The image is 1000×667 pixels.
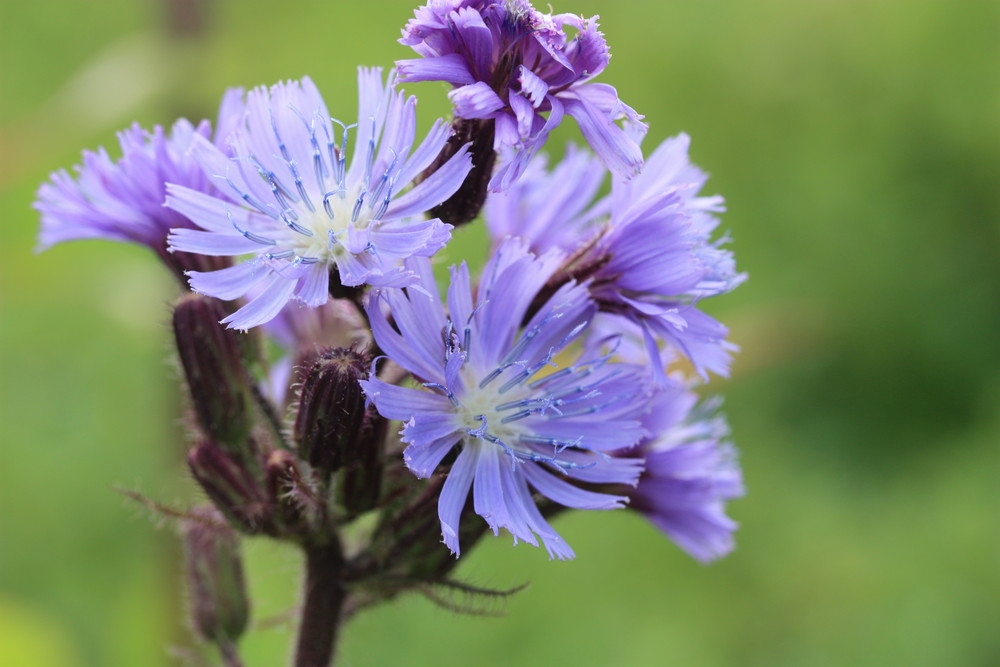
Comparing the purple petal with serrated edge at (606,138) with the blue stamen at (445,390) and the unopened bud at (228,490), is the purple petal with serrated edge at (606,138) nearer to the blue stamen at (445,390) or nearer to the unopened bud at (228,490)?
the blue stamen at (445,390)

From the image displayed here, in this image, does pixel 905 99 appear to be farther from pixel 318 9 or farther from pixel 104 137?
pixel 104 137

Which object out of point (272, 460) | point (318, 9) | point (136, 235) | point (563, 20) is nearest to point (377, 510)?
point (272, 460)

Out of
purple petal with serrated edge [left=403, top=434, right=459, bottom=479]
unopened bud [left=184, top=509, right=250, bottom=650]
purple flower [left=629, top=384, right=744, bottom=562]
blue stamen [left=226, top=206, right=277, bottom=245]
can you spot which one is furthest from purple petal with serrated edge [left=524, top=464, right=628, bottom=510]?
unopened bud [left=184, top=509, right=250, bottom=650]

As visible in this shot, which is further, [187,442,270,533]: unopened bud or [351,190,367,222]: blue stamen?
[187,442,270,533]: unopened bud

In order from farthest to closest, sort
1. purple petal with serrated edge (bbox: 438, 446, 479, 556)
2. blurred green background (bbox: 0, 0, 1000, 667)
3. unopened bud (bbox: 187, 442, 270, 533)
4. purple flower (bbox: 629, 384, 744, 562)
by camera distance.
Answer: blurred green background (bbox: 0, 0, 1000, 667)
purple flower (bbox: 629, 384, 744, 562)
unopened bud (bbox: 187, 442, 270, 533)
purple petal with serrated edge (bbox: 438, 446, 479, 556)

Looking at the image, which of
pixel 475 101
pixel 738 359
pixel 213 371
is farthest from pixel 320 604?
pixel 738 359

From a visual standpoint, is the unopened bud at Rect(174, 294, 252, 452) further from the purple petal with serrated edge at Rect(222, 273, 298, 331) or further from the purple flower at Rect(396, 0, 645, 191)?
the purple flower at Rect(396, 0, 645, 191)
